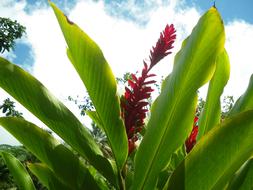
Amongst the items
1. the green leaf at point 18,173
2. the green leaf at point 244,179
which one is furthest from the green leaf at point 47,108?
the green leaf at point 18,173

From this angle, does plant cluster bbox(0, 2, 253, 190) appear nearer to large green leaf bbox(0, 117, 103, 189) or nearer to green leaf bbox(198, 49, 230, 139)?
large green leaf bbox(0, 117, 103, 189)

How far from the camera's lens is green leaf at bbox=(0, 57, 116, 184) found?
4.06ft

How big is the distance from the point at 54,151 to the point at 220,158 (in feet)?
1.95

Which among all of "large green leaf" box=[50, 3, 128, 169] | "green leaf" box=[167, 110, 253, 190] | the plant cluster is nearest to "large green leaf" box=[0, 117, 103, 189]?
the plant cluster

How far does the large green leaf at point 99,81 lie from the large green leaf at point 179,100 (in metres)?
0.10

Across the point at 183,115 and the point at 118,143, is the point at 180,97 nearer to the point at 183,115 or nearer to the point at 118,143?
the point at 183,115

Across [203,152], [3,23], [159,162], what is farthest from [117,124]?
[3,23]

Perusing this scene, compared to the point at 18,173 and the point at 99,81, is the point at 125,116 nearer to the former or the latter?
the point at 99,81

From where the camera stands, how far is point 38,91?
1254mm

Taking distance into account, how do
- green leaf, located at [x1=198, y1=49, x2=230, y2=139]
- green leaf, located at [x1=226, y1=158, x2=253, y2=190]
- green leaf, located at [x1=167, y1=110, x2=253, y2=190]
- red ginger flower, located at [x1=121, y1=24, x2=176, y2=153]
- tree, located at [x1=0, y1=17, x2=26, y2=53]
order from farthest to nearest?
tree, located at [x1=0, y1=17, x2=26, y2=53]
green leaf, located at [x1=198, y1=49, x2=230, y2=139]
red ginger flower, located at [x1=121, y1=24, x2=176, y2=153]
green leaf, located at [x1=226, y1=158, x2=253, y2=190]
green leaf, located at [x1=167, y1=110, x2=253, y2=190]

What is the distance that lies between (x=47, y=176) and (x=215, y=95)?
86cm

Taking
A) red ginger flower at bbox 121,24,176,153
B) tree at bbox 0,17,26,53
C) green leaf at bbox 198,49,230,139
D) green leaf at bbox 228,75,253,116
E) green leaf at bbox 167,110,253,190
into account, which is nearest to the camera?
green leaf at bbox 167,110,253,190

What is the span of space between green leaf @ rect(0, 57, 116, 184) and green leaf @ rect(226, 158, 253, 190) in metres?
0.44

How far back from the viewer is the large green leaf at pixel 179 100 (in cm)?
125
